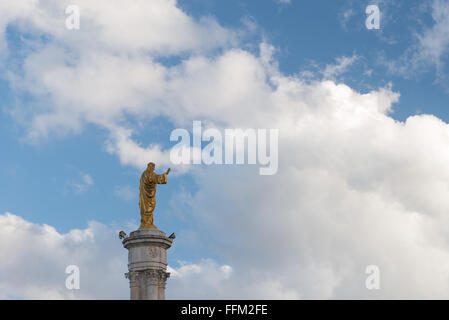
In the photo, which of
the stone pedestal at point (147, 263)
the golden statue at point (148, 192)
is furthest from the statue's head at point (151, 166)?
the stone pedestal at point (147, 263)

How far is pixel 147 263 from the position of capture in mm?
49938

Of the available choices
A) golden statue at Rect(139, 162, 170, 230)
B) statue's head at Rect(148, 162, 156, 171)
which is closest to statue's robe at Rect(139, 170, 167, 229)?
golden statue at Rect(139, 162, 170, 230)

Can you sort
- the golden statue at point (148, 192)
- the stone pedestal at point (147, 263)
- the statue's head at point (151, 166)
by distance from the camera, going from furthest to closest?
1. the statue's head at point (151, 166)
2. the golden statue at point (148, 192)
3. the stone pedestal at point (147, 263)

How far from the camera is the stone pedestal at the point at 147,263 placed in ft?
163

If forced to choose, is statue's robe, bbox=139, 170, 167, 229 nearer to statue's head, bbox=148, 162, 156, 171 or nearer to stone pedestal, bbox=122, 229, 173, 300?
statue's head, bbox=148, 162, 156, 171

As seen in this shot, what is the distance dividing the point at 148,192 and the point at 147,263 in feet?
16.0

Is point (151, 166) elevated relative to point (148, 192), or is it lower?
elevated

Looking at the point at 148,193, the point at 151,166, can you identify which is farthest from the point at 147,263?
the point at 151,166

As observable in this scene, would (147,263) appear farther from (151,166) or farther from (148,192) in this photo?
(151,166)

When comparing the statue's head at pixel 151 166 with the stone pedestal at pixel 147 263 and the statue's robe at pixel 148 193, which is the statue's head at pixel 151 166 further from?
the stone pedestal at pixel 147 263
